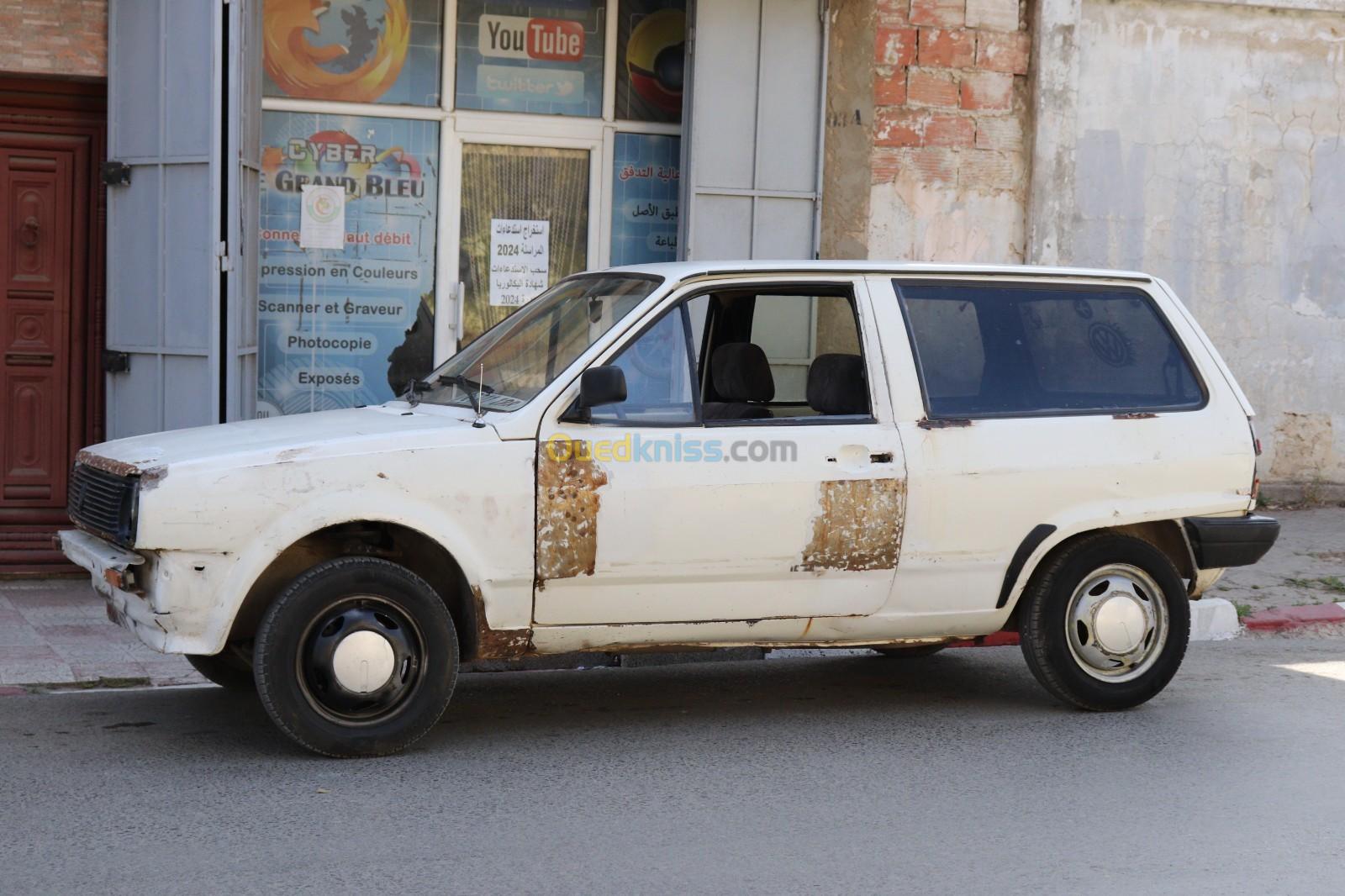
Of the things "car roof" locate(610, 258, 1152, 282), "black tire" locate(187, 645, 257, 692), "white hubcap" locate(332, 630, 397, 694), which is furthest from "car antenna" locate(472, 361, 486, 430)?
"black tire" locate(187, 645, 257, 692)

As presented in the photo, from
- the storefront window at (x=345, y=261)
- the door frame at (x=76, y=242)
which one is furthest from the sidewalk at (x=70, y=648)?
the storefront window at (x=345, y=261)

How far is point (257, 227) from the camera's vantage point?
9703 mm

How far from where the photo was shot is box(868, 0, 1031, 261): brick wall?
38.1 feet

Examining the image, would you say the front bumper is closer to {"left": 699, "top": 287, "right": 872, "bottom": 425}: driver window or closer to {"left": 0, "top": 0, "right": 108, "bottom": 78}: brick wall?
{"left": 699, "top": 287, "right": 872, "bottom": 425}: driver window

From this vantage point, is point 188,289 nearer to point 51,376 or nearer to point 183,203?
point 183,203

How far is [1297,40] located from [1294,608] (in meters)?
5.59

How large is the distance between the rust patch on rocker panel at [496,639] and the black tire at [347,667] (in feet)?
0.37

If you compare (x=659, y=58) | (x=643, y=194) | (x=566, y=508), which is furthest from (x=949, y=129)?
(x=566, y=508)

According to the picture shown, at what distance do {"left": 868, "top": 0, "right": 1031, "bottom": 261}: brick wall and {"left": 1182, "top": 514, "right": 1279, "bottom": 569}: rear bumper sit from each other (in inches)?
202

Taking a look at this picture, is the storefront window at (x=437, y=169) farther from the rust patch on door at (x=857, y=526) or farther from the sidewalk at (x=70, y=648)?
the rust patch on door at (x=857, y=526)

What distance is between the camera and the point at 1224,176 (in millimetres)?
12672

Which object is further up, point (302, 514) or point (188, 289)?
point (188, 289)

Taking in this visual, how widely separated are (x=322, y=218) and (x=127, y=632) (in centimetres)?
363

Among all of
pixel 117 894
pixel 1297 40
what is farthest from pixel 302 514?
pixel 1297 40
